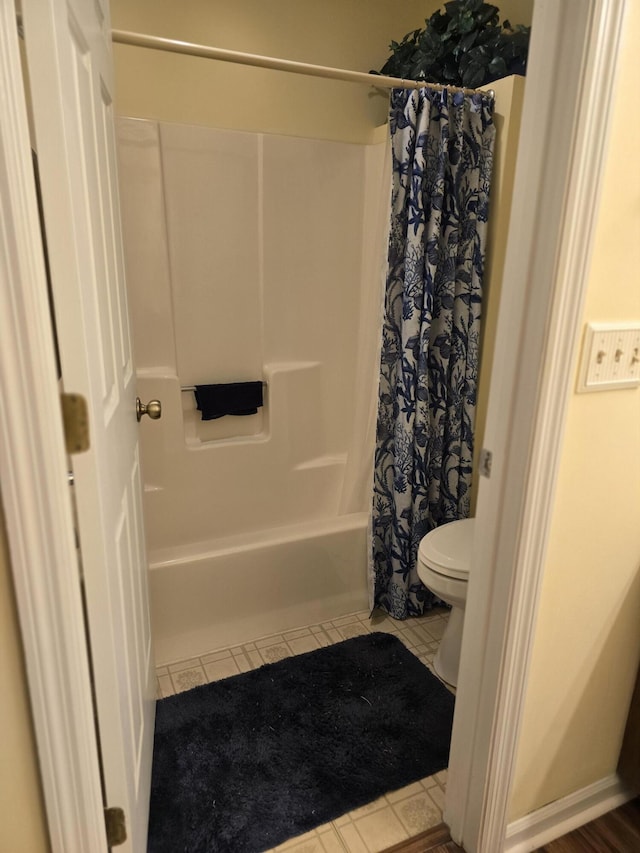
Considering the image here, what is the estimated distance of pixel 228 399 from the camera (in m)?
2.39

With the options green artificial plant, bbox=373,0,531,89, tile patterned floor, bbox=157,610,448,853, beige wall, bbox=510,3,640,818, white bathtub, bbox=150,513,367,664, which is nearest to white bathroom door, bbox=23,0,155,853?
tile patterned floor, bbox=157,610,448,853

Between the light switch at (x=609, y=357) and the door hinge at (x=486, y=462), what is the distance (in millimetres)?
204

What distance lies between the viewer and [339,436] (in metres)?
2.66

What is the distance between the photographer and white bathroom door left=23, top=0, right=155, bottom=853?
2.42ft

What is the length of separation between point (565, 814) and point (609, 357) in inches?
45.5

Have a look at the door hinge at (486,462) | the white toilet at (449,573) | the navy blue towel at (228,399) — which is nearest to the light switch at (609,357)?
the door hinge at (486,462)

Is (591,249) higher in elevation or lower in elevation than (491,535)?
higher

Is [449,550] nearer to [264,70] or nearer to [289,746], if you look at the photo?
[289,746]

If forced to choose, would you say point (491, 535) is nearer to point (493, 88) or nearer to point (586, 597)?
point (586, 597)

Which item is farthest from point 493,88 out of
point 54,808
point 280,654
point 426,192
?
point 54,808

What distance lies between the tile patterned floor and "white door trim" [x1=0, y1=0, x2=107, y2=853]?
69 centimetres

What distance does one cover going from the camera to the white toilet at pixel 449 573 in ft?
5.73

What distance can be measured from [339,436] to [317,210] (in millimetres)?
977

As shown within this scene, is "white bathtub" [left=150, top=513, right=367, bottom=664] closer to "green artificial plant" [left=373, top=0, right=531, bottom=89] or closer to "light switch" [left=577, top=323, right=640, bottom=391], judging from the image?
"light switch" [left=577, top=323, right=640, bottom=391]
